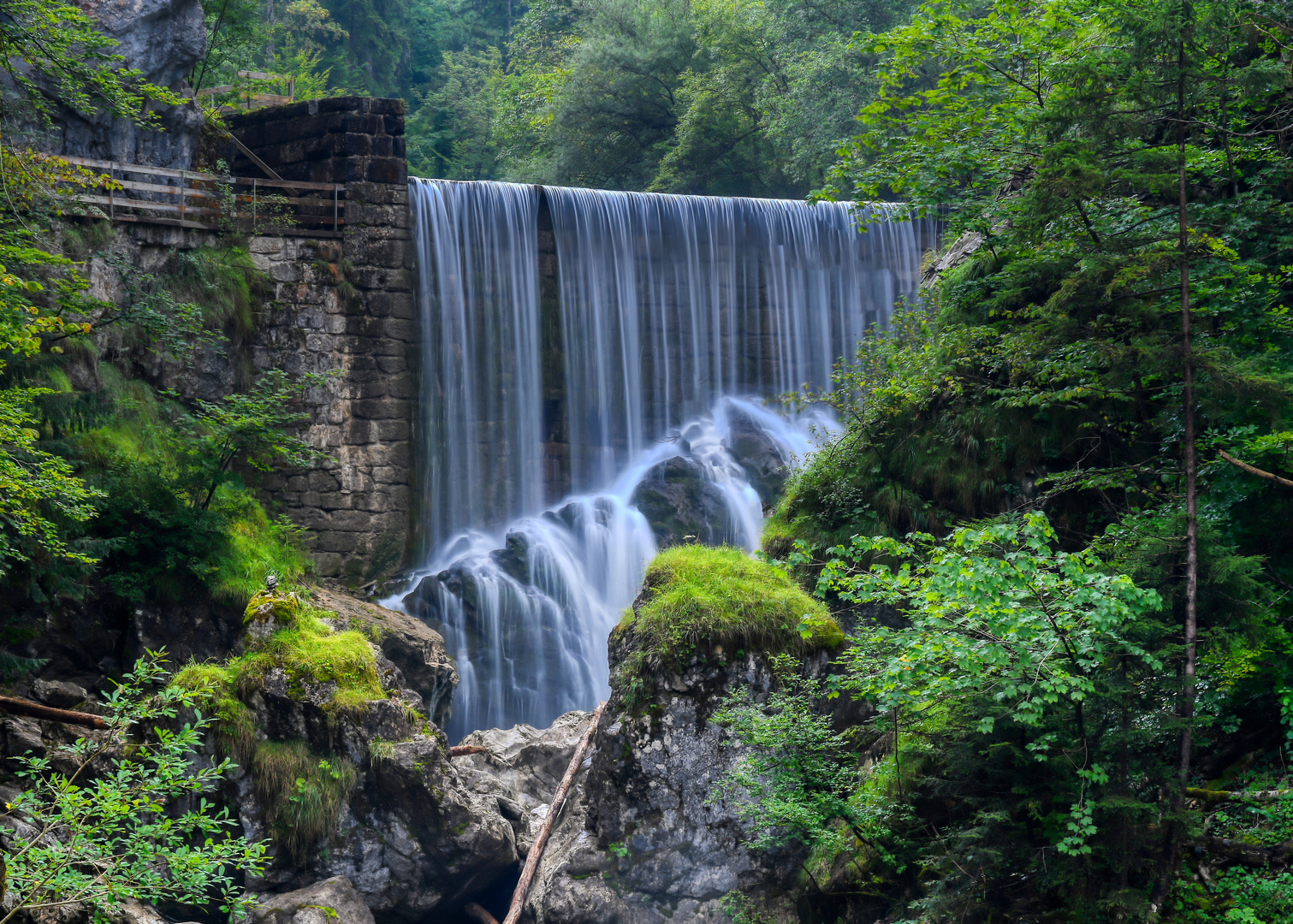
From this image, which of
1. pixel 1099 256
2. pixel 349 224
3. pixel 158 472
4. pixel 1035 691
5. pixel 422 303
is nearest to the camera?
pixel 1035 691

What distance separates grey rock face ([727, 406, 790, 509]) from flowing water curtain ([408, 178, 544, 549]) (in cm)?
345

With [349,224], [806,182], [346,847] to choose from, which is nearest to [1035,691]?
[346,847]

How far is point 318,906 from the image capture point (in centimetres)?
722

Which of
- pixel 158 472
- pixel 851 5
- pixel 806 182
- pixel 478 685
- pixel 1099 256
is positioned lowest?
pixel 478 685

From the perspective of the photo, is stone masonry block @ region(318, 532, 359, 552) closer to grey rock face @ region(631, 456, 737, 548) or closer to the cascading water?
the cascading water

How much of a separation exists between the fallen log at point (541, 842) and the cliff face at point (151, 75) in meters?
10.4

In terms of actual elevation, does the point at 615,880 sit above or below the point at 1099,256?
below

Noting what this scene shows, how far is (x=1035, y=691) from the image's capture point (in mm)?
5086

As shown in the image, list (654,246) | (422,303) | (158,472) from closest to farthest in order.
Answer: (158,472)
(422,303)
(654,246)

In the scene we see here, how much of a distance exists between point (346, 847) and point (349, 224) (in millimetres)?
9294

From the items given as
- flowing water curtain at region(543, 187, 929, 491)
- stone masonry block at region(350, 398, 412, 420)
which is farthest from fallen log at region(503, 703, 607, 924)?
flowing water curtain at region(543, 187, 929, 491)

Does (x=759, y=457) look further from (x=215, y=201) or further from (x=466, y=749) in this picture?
(x=215, y=201)

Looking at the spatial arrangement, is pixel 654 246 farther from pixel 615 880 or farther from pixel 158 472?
pixel 615 880

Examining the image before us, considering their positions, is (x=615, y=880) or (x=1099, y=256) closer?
(x=1099, y=256)
